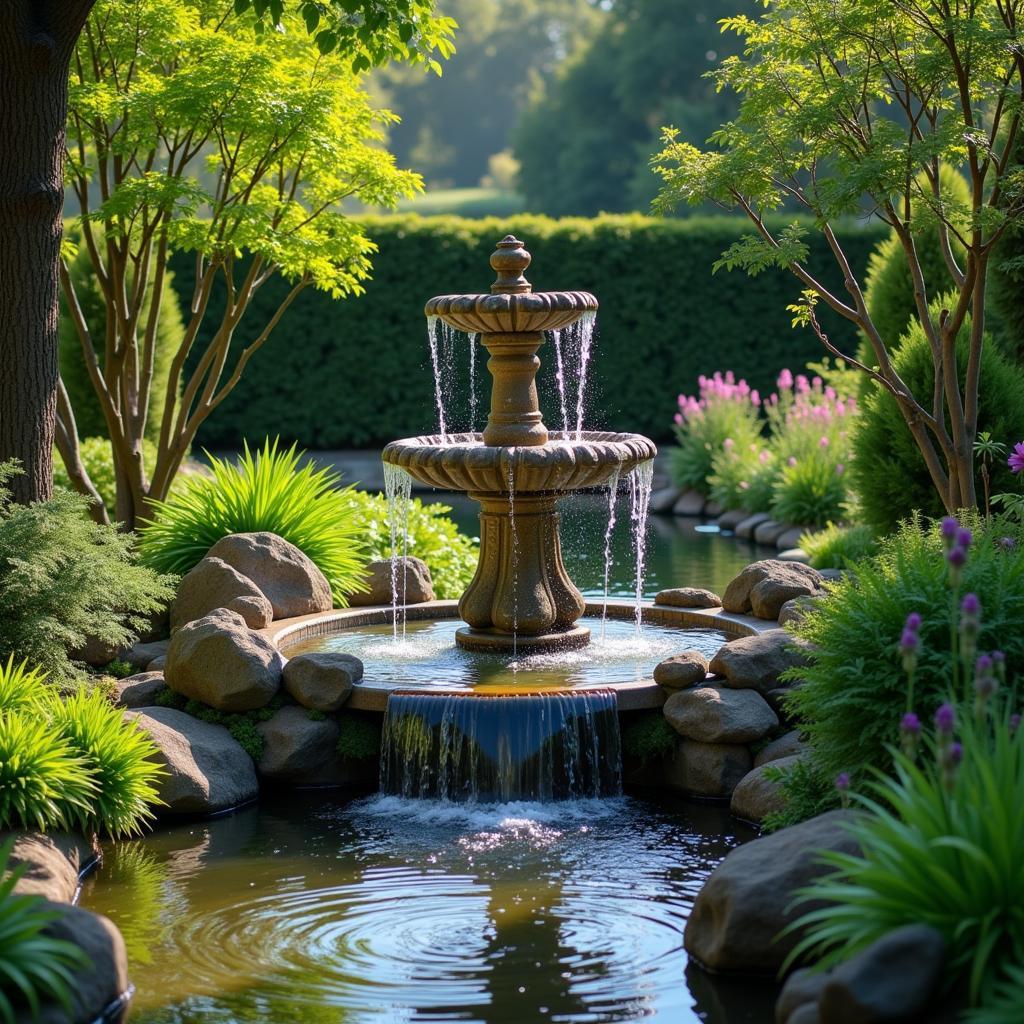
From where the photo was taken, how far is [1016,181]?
966 cm

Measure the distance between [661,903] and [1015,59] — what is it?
220 inches

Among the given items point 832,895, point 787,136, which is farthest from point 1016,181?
point 832,895

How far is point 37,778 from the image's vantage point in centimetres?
696

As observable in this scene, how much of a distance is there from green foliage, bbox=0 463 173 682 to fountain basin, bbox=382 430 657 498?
181 cm

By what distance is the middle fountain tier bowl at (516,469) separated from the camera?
923 centimetres

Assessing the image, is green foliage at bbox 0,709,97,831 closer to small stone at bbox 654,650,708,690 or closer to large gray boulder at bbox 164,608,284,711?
large gray boulder at bbox 164,608,284,711

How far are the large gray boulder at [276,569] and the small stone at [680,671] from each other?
3.04 metres

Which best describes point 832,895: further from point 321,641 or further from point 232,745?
point 321,641

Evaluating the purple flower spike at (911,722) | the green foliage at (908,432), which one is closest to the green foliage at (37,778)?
the purple flower spike at (911,722)

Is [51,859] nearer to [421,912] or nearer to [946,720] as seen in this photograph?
[421,912]

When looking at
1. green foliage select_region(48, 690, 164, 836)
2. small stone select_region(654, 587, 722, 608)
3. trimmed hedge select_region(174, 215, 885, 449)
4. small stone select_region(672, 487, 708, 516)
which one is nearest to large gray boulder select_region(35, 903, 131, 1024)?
green foliage select_region(48, 690, 164, 836)

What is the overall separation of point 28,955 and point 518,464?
4651mm

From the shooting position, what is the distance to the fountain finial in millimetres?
9789

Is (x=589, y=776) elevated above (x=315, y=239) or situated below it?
below
